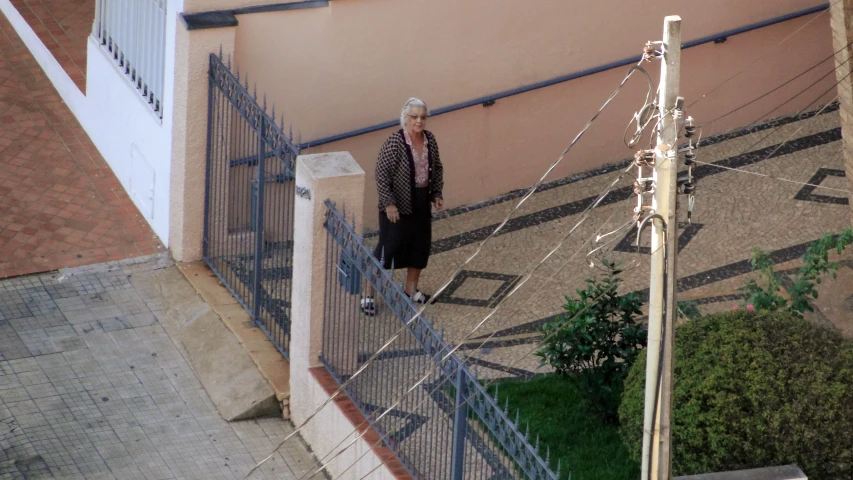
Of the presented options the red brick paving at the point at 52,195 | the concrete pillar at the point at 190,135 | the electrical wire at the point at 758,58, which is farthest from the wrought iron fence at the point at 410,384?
the electrical wire at the point at 758,58

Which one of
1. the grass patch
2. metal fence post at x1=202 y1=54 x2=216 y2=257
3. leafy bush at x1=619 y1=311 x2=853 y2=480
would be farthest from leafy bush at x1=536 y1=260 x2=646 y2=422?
metal fence post at x1=202 y1=54 x2=216 y2=257

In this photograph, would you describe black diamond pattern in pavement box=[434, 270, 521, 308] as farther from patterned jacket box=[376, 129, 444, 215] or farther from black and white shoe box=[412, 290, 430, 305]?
patterned jacket box=[376, 129, 444, 215]

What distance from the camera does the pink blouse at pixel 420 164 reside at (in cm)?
1010

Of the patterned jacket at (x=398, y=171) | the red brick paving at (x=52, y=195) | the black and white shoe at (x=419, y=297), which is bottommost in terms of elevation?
the black and white shoe at (x=419, y=297)

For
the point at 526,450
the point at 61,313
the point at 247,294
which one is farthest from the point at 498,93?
the point at 526,450

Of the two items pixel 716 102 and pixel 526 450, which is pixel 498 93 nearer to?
pixel 716 102

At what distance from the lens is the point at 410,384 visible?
8.44 m

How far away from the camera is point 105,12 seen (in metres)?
11.9

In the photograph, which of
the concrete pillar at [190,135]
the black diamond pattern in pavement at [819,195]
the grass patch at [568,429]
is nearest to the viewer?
the grass patch at [568,429]

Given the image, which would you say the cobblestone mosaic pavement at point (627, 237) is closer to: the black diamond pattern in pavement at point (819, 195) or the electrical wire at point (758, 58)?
the black diamond pattern in pavement at point (819, 195)

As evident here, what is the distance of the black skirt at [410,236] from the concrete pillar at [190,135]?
4.77 ft

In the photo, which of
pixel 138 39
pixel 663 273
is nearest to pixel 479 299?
pixel 138 39

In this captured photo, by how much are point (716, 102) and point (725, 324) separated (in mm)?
5557

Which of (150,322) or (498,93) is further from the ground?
(498,93)
